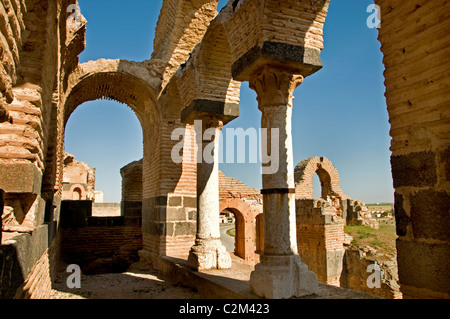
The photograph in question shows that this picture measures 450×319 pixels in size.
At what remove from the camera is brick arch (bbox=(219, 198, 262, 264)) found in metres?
12.6

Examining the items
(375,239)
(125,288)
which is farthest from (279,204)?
(375,239)

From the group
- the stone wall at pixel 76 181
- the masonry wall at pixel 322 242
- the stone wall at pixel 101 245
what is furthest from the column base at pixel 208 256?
the stone wall at pixel 76 181

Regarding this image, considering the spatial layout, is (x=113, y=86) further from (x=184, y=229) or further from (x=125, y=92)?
(x=184, y=229)

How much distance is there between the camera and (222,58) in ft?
20.8

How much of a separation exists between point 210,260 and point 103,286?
79.6 inches

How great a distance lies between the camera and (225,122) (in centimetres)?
648

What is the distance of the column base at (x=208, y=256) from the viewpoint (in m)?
5.64

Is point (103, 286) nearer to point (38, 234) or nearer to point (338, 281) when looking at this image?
point (38, 234)

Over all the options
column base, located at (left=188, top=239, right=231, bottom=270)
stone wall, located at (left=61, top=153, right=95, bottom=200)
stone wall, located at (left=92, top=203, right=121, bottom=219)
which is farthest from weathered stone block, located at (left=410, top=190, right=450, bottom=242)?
stone wall, located at (left=92, top=203, right=121, bottom=219)

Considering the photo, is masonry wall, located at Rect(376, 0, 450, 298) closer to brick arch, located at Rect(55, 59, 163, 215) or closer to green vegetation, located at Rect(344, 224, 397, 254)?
brick arch, located at Rect(55, 59, 163, 215)

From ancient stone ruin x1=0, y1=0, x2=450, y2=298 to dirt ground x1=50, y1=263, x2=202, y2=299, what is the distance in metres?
0.27

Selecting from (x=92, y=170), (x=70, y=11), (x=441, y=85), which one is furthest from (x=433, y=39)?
(x=92, y=170)

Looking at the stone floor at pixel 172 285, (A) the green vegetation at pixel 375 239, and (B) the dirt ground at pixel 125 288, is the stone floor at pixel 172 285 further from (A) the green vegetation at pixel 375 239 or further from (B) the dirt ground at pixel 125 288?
(A) the green vegetation at pixel 375 239

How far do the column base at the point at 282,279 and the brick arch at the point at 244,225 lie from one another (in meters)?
8.71
